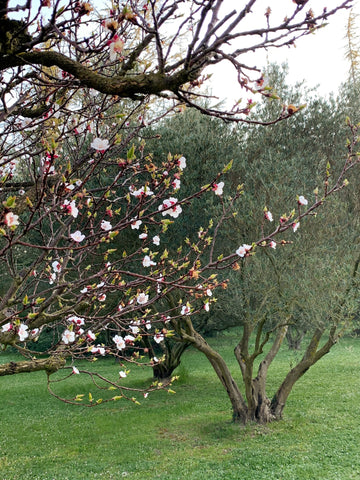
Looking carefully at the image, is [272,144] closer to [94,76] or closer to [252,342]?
[94,76]

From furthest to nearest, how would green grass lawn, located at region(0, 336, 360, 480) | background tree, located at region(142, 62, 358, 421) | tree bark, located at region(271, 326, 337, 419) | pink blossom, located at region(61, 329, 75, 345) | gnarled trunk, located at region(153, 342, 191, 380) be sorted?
gnarled trunk, located at region(153, 342, 191, 380)
tree bark, located at region(271, 326, 337, 419)
background tree, located at region(142, 62, 358, 421)
green grass lawn, located at region(0, 336, 360, 480)
pink blossom, located at region(61, 329, 75, 345)

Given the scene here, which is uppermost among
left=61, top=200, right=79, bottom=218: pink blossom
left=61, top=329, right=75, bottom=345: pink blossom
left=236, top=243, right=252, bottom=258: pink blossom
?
left=61, top=200, right=79, bottom=218: pink blossom

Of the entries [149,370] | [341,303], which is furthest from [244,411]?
[149,370]

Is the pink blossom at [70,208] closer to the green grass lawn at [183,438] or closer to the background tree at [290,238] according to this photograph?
the green grass lawn at [183,438]

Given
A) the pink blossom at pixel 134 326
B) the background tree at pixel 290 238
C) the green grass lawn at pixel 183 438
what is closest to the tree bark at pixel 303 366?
the background tree at pixel 290 238

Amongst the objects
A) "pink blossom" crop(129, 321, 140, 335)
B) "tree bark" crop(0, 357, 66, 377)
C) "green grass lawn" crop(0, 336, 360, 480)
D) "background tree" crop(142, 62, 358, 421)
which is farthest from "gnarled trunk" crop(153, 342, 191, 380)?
"tree bark" crop(0, 357, 66, 377)

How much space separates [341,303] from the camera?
8945 millimetres

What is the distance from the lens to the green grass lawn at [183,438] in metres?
7.88

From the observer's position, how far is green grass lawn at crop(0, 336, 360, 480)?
25.8 feet

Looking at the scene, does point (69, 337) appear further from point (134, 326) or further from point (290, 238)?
point (290, 238)

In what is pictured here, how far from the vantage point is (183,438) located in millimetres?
9930

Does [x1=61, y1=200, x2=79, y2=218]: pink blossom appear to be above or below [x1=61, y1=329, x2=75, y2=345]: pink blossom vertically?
above

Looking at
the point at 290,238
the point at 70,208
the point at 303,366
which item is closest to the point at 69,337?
the point at 70,208

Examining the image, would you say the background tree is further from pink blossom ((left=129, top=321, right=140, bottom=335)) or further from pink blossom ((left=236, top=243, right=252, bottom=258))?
pink blossom ((left=236, top=243, right=252, bottom=258))
